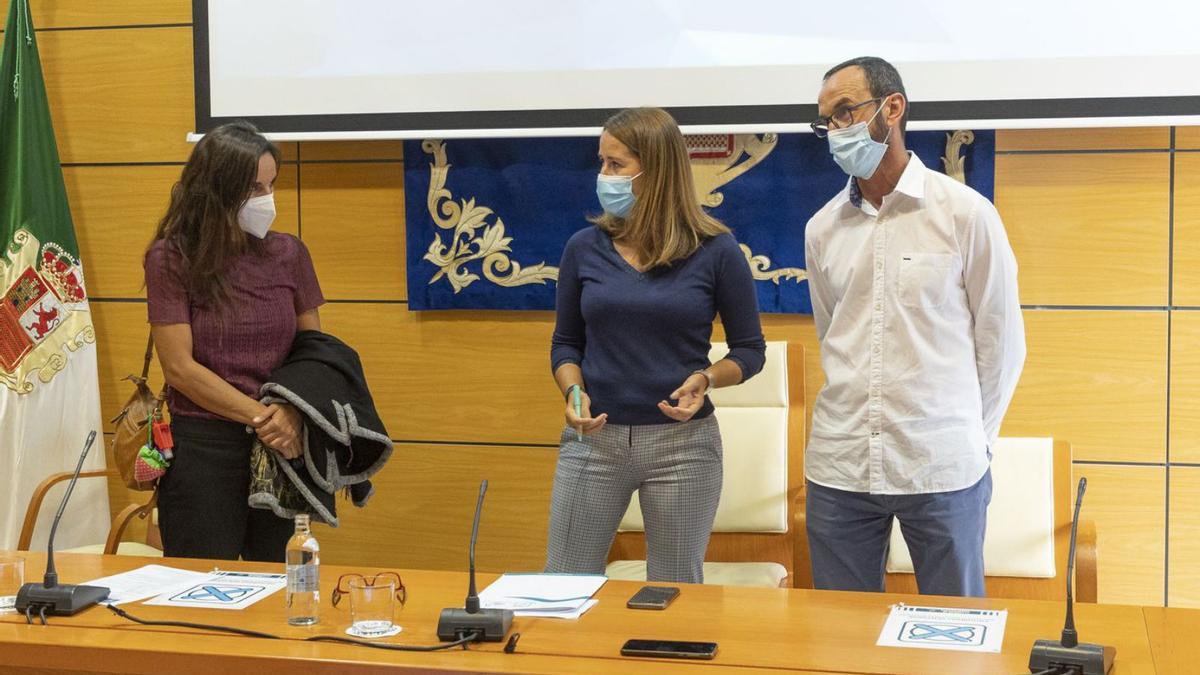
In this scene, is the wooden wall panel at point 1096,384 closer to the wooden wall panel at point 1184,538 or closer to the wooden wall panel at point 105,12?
the wooden wall panel at point 1184,538

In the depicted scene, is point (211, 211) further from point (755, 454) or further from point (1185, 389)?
point (1185, 389)

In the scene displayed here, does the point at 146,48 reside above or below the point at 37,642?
above

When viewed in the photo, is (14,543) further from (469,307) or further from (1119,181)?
(1119,181)

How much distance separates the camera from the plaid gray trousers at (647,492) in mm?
2768

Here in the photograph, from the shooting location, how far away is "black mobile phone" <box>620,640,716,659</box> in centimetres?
188

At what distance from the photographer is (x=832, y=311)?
2.77 m

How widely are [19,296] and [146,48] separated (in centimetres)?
91

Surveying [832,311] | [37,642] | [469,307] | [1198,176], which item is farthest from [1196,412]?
[37,642]

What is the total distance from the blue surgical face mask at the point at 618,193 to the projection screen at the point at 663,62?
0.80 metres

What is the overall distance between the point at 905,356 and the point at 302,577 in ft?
4.17

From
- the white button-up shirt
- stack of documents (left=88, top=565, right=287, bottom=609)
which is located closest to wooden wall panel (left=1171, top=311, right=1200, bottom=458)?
the white button-up shirt

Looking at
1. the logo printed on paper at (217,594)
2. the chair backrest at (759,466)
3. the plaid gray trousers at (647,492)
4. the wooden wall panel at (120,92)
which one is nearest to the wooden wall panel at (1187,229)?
the chair backrest at (759,466)

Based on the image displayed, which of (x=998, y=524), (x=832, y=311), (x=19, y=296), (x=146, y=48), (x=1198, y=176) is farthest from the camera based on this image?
(x=146, y=48)

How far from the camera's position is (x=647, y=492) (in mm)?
2801
